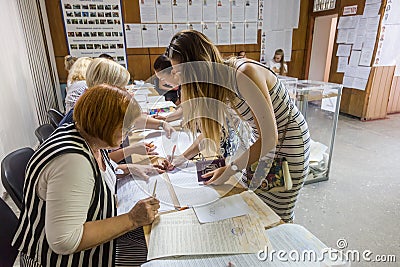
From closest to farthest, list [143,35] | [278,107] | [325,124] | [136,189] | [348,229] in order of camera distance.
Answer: [278,107] → [136,189] → [348,229] → [325,124] → [143,35]

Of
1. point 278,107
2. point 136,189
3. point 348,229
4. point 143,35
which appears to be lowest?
point 348,229

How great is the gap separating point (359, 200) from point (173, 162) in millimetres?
1827

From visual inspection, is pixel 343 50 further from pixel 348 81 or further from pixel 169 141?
pixel 169 141

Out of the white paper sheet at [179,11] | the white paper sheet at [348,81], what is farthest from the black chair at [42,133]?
the white paper sheet at [348,81]

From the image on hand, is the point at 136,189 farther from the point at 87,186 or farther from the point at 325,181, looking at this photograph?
the point at 325,181

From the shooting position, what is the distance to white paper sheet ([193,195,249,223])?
0.82m

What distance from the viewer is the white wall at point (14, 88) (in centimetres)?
232

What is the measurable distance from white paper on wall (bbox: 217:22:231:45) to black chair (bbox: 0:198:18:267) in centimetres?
455

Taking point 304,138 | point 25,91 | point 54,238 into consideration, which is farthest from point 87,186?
point 25,91

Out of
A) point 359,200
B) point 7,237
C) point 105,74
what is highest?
point 105,74

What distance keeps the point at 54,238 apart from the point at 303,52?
5826mm

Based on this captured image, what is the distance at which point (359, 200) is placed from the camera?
7.30ft

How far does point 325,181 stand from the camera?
100 inches

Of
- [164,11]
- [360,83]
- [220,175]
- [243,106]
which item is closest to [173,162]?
[220,175]
